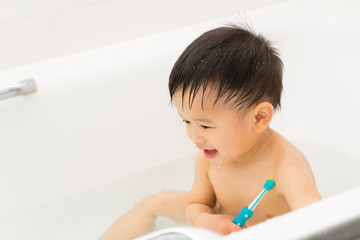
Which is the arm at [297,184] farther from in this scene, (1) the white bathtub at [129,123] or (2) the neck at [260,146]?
(1) the white bathtub at [129,123]

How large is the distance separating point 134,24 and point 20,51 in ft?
0.97

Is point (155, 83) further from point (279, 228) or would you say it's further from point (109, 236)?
point (279, 228)

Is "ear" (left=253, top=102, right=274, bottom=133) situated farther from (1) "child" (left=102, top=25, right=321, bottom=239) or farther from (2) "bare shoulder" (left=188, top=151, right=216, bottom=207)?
(2) "bare shoulder" (left=188, top=151, right=216, bottom=207)

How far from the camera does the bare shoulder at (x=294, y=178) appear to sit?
88 cm

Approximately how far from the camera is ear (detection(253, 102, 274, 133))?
88 centimetres

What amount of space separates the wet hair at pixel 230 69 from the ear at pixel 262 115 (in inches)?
0.5

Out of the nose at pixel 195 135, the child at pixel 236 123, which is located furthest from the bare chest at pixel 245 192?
the nose at pixel 195 135

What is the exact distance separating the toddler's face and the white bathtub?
291 millimetres

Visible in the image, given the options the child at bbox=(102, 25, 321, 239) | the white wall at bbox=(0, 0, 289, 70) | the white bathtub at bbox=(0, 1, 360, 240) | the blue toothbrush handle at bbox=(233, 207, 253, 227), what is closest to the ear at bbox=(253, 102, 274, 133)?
the child at bbox=(102, 25, 321, 239)

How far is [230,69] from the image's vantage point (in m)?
0.85

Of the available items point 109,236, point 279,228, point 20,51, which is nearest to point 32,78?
point 20,51

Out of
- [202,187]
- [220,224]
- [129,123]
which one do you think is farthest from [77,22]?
[220,224]

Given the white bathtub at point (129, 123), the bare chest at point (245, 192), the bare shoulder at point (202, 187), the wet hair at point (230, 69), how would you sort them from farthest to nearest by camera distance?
the white bathtub at point (129, 123), the bare shoulder at point (202, 187), the bare chest at point (245, 192), the wet hair at point (230, 69)

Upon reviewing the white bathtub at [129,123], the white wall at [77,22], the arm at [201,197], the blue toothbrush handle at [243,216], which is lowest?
the blue toothbrush handle at [243,216]
